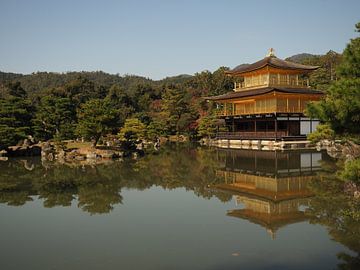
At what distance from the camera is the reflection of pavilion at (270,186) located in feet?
34.5

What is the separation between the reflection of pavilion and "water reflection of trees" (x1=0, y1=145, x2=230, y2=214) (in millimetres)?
959

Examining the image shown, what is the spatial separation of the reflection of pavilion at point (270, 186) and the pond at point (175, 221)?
42 mm

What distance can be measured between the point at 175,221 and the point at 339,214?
14.4 feet

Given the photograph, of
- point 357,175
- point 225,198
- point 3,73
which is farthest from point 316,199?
point 3,73

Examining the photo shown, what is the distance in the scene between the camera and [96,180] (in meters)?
17.1

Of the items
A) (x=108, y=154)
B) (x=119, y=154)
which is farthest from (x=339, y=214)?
(x=119, y=154)

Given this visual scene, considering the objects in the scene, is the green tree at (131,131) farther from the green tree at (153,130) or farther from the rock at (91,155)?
the rock at (91,155)

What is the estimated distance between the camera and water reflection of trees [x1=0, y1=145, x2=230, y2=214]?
43.9 ft

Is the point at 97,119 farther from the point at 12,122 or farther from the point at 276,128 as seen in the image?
the point at 276,128

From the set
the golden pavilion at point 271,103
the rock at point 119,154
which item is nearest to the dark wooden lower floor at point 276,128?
the golden pavilion at point 271,103

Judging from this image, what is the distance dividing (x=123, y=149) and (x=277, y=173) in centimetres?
1430

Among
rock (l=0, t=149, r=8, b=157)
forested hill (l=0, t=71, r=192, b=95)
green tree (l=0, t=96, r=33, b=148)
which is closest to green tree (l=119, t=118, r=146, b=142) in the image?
green tree (l=0, t=96, r=33, b=148)

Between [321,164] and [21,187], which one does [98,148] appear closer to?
[21,187]

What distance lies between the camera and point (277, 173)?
18625 mm
